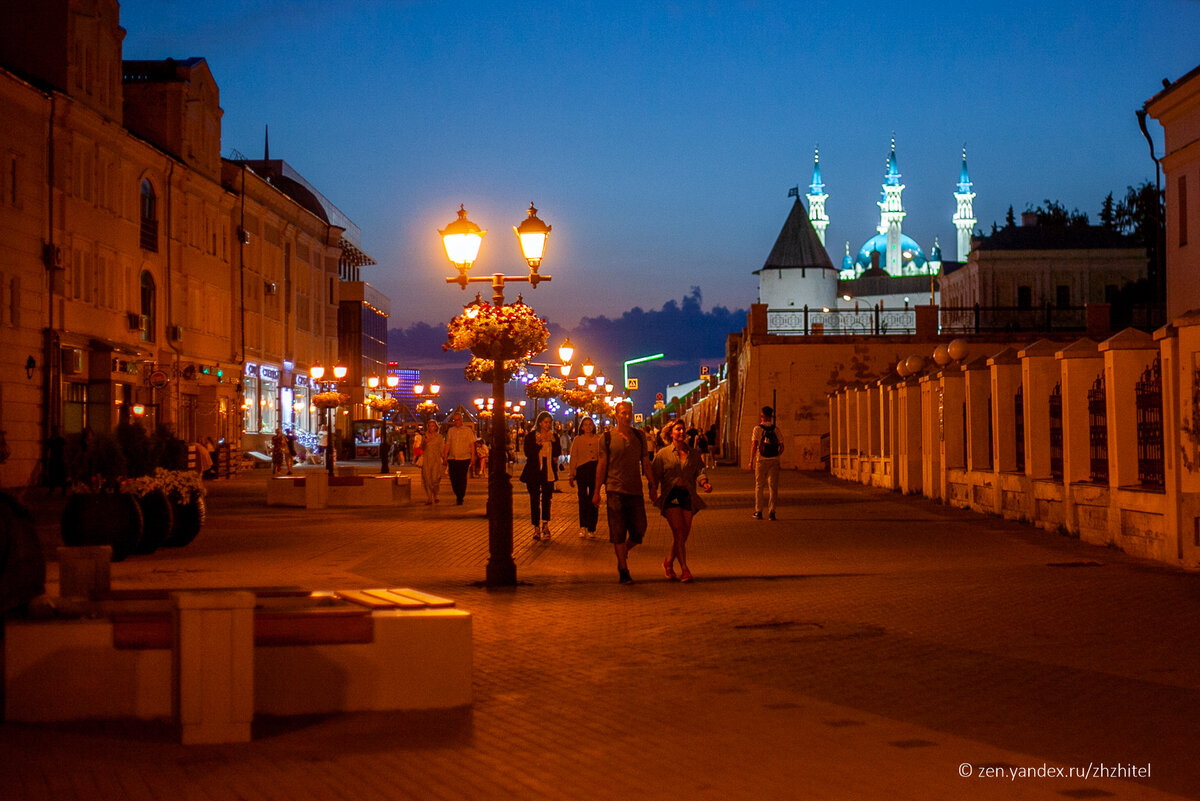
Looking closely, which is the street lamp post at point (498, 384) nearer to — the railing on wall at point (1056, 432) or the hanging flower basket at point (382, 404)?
the railing on wall at point (1056, 432)

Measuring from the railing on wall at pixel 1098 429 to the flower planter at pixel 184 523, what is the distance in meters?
11.5

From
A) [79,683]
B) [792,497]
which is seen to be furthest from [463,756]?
[792,497]

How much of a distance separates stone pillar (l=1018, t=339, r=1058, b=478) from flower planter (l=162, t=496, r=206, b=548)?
11.4m

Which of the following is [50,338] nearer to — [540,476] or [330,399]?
[330,399]

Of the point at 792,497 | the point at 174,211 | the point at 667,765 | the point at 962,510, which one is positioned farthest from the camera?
the point at 174,211

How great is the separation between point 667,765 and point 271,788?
5.92 feet

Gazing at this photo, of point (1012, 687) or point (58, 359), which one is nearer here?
point (1012, 687)

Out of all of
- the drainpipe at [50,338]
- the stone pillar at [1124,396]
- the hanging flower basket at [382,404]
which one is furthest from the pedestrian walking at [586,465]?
the hanging flower basket at [382,404]

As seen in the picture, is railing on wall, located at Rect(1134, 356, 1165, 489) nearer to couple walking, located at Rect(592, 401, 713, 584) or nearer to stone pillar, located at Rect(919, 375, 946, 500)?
couple walking, located at Rect(592, 401, 713, 584)

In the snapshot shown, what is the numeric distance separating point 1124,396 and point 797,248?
10546 centimetres

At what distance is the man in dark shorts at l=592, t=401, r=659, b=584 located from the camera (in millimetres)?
13688

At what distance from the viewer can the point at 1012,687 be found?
7.98 m

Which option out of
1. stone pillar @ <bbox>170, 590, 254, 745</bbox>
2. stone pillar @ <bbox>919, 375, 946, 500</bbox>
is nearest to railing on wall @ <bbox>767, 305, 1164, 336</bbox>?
stone pillar @ <bbox>919, 375, 946, 500</bbox>

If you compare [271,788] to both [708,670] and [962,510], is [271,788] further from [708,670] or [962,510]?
[962,510]
